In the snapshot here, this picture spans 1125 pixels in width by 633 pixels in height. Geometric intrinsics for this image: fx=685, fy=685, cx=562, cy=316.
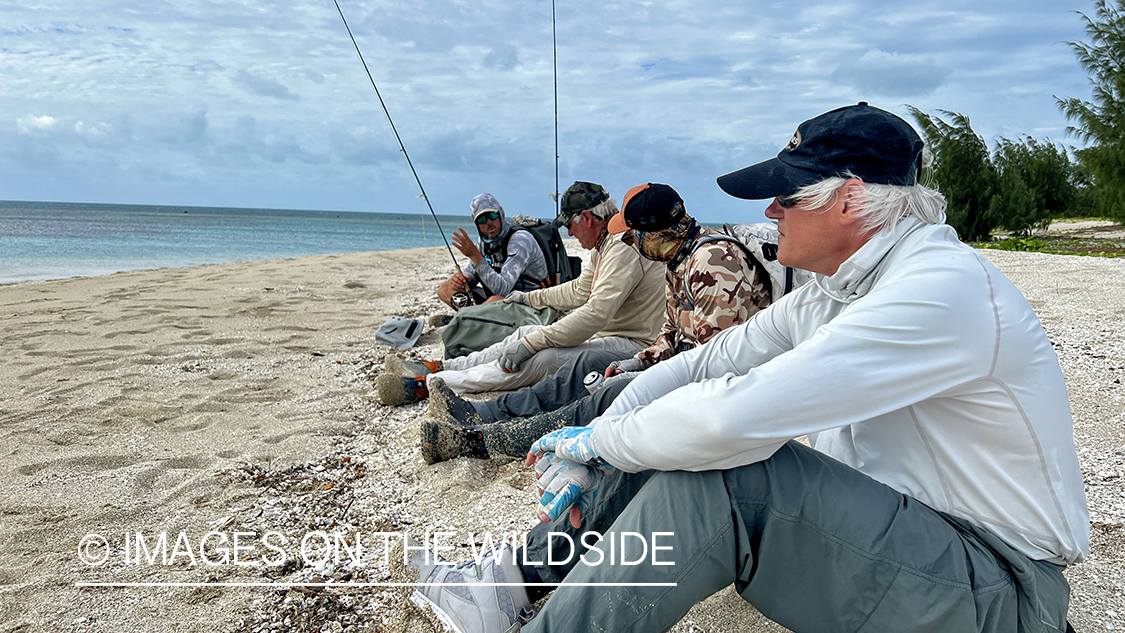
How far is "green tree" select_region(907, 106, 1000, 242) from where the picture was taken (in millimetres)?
15055

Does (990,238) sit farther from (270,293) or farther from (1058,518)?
(1058,518)

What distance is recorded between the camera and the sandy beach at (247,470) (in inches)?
78.7

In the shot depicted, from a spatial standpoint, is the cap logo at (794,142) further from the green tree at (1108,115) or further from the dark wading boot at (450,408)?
Result: the green tree at (1108,115)

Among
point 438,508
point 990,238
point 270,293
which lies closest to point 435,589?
point 438,508

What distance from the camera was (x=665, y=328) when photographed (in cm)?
304

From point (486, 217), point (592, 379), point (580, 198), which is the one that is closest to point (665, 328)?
point (592, 379)

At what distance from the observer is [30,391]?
4051 millimetres

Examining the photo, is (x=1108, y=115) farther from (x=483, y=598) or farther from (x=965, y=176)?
(x=483, y=598)

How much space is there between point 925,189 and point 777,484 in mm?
716

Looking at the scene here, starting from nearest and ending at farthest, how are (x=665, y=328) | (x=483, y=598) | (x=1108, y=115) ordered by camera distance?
1. (x=483, y=598)
2. (x=665, y=328)
3. (x=1108, y=115)

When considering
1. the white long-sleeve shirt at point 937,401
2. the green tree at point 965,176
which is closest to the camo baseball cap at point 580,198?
the white long-sleeve shirt at point 937,401

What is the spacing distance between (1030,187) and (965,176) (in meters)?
9.51

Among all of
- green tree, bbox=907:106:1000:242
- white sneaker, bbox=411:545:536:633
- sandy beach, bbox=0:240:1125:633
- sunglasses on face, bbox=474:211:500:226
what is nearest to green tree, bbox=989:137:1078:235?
green tree, bbox=907:106:1000:242

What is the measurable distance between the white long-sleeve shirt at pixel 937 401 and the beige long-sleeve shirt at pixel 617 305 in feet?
6.97
